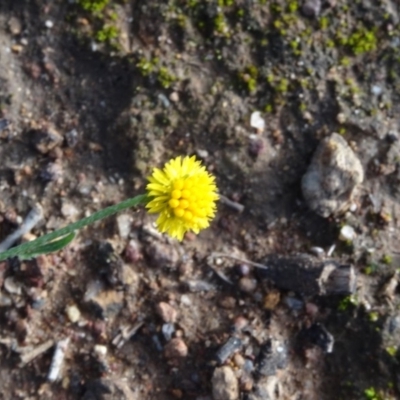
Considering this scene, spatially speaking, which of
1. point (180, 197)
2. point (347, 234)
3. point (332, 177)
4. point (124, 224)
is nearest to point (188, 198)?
point (180, 197)

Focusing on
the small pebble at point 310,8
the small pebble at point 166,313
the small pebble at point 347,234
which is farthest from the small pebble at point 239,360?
the small pebble at point 310,8

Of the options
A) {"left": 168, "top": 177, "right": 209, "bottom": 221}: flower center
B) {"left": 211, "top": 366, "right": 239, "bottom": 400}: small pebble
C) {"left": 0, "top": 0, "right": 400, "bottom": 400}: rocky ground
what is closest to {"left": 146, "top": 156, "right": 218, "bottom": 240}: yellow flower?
{"left": 168, "top": 177, "right": 209, "bottom": 221}: flower center

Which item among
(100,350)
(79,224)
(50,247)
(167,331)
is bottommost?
(100,350)

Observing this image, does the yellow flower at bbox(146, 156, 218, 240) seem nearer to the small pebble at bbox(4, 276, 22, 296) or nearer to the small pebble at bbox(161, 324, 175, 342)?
the small pebble at bbox(161, 324, 175, 342)

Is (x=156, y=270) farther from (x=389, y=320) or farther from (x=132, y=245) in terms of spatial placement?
(x=389, y=320)

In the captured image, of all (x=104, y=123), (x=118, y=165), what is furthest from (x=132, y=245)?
(x=104, y=123)

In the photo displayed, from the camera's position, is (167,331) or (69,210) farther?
(69,210)

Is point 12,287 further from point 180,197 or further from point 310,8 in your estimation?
point 310,8
